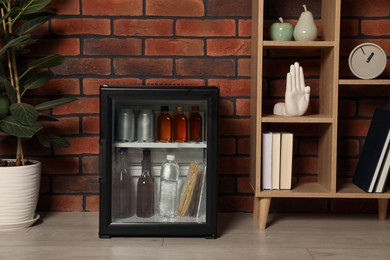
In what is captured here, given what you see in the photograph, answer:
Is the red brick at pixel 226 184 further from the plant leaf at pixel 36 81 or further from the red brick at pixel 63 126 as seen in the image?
the plant leaf at pixel 36 81

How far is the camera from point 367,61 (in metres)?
2.18

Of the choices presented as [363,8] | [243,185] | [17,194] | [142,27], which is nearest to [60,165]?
[17,194]

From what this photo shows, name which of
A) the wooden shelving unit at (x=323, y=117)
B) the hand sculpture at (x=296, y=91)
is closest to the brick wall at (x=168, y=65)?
the wooden shelving unit at (x=323, y=117)

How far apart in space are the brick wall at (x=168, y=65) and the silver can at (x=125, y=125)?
385 mm

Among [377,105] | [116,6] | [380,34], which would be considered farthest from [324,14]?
[116,6]

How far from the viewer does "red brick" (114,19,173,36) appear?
2398mm

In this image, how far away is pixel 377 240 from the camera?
2.04m

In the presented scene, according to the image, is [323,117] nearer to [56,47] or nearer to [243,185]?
[243,185]

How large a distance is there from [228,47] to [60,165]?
90 cm

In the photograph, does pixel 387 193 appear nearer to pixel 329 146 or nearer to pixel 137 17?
pixel 329 146

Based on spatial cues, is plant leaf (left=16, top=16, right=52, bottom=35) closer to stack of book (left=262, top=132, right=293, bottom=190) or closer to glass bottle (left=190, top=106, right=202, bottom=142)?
glass bottle (left=190, top=106, right=202, bottom=142)

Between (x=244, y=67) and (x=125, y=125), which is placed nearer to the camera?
(x=125, y=125)

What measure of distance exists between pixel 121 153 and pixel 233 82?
0.64m

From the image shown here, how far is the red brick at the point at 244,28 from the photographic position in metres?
2.41
